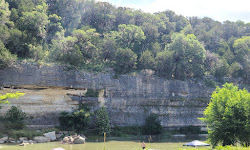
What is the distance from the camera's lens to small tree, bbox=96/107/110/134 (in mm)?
35344

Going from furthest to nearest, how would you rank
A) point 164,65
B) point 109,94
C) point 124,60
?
point 164,65
point 124,60
point 109,94

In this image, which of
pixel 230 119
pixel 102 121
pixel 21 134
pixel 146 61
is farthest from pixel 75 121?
pixel 230 119

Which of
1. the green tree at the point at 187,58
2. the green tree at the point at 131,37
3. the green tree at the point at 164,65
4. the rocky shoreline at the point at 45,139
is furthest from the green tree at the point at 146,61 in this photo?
the rocky shoreline at the point at 45,139

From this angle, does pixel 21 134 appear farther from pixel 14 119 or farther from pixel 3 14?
pixel 3 14

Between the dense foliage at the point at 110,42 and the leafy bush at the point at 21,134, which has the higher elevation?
the dense foliage at the point at 110,42

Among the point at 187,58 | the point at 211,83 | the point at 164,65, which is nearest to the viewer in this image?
the point at 164,65

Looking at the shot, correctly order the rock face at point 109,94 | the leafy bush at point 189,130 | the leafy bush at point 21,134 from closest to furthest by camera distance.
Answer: the leafy bush at point 21,134
the rock face at point 109,94
the leafy bush at point 189,130

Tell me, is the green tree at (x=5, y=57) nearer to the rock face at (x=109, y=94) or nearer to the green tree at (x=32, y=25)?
the rock face at (x=109, y=94)

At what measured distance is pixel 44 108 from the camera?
117 feet

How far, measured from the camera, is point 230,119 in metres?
21.0

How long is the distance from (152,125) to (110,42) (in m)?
13.5

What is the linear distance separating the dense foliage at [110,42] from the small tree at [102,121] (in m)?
7.22

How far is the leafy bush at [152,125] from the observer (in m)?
38.9

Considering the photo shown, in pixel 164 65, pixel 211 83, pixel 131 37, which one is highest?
pixel 131 37
